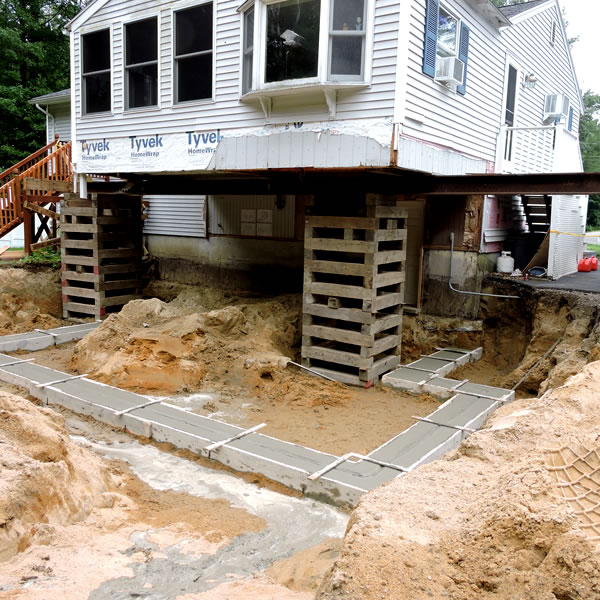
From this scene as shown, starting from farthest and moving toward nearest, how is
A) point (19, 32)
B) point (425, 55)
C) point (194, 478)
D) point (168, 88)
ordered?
point (19, 32) < point (168, 88) < point (425, 55) < point (194, 478)

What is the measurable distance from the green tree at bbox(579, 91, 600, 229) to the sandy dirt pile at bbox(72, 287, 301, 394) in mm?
26320

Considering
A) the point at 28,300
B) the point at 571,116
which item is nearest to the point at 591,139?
the point at 571,116

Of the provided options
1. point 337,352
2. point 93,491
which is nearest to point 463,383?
point 337,352

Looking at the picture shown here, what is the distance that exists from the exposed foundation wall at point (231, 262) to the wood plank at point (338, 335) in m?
3.37

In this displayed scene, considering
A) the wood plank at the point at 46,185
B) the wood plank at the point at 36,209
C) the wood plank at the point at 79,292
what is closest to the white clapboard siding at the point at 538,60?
the wood plank at the point at 46,185

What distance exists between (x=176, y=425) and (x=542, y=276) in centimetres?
874

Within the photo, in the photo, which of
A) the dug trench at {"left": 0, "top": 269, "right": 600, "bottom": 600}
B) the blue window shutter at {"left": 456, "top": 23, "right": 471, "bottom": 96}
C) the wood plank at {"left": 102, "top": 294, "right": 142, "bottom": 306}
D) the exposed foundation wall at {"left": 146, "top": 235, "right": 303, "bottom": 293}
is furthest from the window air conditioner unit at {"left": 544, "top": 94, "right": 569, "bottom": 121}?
the wood plank at {"left": 102, "top": 294, "right": 142, "bottom": 306}

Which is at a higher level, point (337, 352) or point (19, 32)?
point (19, 32)

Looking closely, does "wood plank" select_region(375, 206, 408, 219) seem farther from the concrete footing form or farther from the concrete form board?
the concrete form board

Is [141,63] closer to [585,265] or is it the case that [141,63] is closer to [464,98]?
[464,98]

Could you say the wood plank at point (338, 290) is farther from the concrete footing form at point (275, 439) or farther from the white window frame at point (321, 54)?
the white window frame at point (321, 54)

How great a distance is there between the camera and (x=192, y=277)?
15109 mm

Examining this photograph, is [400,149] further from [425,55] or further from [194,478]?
[194,478]

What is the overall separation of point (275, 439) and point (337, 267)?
12.2ft
